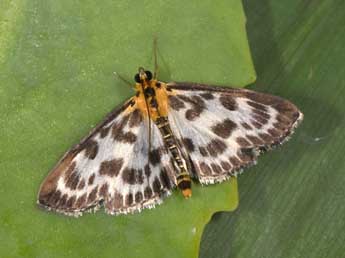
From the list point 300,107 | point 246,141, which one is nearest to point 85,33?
point 246,141

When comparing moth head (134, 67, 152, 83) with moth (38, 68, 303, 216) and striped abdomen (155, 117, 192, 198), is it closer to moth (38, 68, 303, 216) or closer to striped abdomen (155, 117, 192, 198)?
moth (38, 68, 303, 216)

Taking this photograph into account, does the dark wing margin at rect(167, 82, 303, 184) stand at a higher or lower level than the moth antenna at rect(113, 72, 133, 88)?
lower

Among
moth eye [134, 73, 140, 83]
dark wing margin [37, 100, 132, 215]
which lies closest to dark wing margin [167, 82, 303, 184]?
moth eye [134, 73, 140, 83]

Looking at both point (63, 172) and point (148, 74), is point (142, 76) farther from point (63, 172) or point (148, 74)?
point (63, 172)

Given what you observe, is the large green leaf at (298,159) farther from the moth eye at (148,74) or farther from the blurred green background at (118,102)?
the moth eye at (148,74)

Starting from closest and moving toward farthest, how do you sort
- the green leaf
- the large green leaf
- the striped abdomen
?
1. the green leaf
2. the striped abdomen
3. the large green leaf

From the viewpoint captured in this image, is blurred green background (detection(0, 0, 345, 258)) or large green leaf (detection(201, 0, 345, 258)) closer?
blurred green background (detection(0, 0, 345, 258))

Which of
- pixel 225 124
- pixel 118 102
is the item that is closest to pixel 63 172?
pixel 118 102

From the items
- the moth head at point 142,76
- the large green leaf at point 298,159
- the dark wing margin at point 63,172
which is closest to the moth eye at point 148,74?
the moth head at point 142,76
